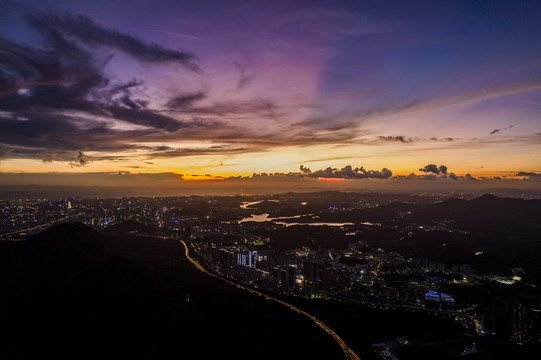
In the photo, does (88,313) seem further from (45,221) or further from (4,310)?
(45,221)

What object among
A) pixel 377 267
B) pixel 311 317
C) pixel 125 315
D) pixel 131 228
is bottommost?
pixel 377 267

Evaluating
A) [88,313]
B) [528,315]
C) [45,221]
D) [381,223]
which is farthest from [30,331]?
[381,223]

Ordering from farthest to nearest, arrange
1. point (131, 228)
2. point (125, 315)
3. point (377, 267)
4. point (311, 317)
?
1. point (131, 228)
2. point (377, 267)
3. point (311, 317)
4. point (125, 315)

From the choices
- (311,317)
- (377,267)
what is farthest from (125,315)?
(377,267)

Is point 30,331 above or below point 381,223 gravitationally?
above

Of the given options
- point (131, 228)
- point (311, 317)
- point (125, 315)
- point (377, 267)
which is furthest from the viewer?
point (131, 228)

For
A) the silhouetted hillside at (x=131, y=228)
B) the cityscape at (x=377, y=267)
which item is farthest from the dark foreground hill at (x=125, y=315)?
the silhouetted hillside at (x=131, y=228)

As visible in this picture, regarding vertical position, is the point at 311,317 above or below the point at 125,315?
below

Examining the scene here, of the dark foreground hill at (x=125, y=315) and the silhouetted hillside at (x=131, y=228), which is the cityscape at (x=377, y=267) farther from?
the dark foreground hill at (x=125, y=315)

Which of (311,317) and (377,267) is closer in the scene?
(311,317)

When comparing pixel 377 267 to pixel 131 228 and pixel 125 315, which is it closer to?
pixel 125 315
